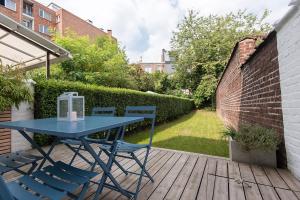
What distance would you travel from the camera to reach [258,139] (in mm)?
2898

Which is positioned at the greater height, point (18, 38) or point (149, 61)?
point (149, 61)

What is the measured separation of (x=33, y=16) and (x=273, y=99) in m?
30.4

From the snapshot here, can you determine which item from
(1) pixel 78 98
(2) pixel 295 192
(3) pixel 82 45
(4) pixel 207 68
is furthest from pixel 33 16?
(2) pixel 295 192

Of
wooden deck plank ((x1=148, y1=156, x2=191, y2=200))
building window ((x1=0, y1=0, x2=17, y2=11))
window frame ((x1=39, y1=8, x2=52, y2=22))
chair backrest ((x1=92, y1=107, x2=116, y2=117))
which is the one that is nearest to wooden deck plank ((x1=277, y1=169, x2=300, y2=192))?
wooden deck plank ((x1=148, y1=156, x2=191, y2=200))

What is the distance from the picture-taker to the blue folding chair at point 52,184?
127 centimetres

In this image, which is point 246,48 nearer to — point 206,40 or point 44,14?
point 206,40

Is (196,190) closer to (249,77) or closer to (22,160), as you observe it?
(22,160)

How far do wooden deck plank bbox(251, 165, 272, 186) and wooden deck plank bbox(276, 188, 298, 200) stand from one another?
0.62 ft

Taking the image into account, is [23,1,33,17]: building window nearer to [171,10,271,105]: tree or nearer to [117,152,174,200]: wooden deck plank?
[171,10,271,105]: tree

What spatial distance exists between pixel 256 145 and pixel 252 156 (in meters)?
0.34

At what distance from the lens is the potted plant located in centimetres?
286

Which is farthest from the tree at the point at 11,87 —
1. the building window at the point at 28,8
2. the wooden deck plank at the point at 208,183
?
the building window at the point at 28,8

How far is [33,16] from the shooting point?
24922 millimetres

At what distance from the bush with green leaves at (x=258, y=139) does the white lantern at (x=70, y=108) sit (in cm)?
256
